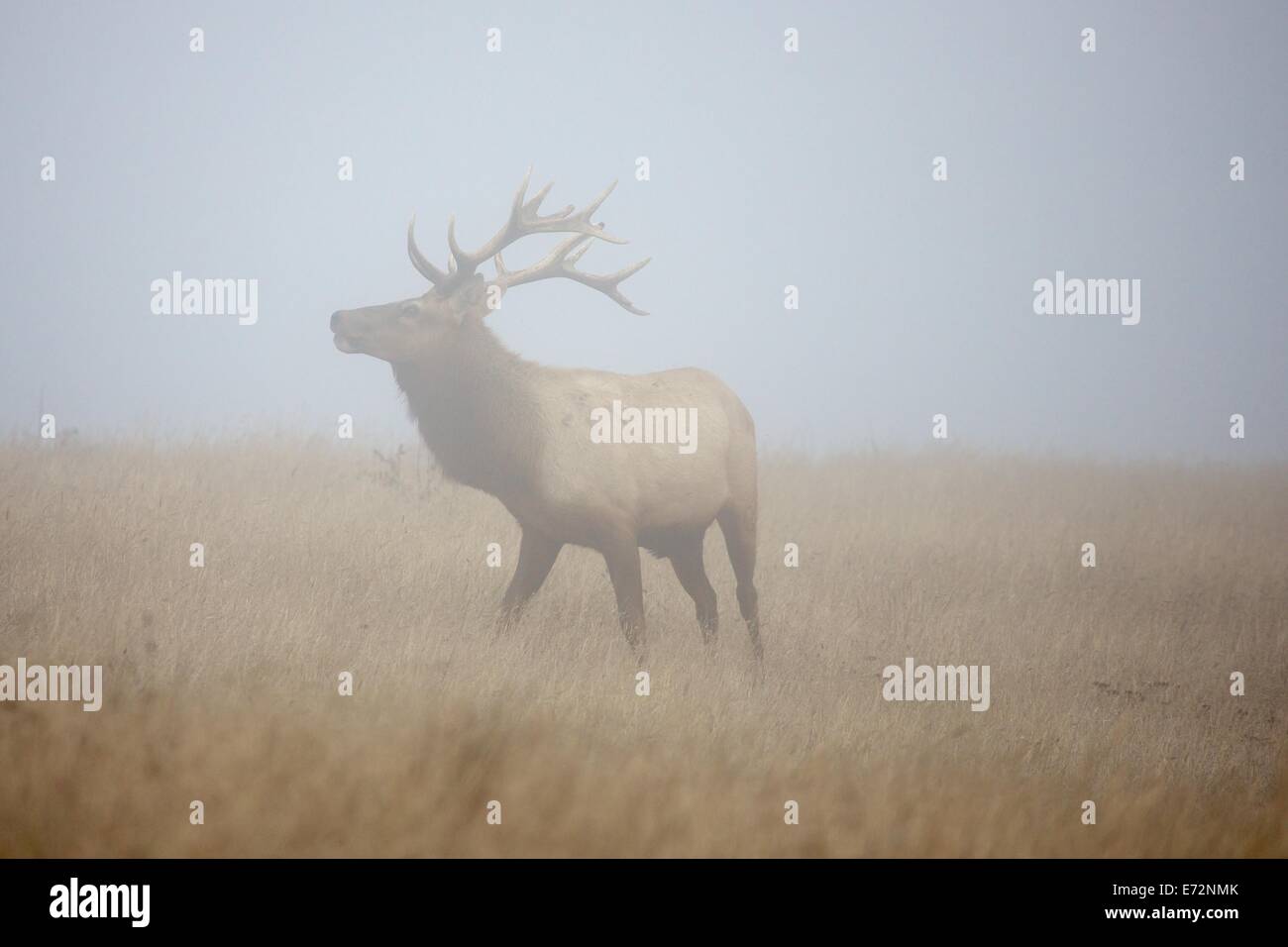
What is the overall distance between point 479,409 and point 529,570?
3.55 ft

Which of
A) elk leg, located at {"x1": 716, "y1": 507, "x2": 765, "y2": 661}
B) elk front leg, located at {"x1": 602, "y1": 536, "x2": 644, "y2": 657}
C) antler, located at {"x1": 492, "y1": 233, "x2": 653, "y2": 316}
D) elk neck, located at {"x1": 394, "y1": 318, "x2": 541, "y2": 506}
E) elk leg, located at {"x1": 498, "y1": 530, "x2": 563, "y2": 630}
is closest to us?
elk front leg, located at {"x1": 602, "y1": 536, "x2": 644, "y2": 657}

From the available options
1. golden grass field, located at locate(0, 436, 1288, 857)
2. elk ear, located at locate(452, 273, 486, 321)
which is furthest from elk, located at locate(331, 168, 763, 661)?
golden grass field, located at locate(0, 436, 1288, 857)

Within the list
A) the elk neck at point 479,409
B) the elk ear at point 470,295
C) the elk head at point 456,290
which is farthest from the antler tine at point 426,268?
the elk neck at point 479,409

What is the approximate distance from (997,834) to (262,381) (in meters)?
35.7

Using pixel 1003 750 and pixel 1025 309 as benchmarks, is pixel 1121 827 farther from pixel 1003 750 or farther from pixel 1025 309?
pixel 1025 309

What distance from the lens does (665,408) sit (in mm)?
7949

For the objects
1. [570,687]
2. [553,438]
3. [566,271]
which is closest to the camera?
[570,687]

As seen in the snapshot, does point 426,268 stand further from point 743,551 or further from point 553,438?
point 743,551

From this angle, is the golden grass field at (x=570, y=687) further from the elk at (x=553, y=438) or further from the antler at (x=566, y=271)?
the antler at (x=566, y=271)

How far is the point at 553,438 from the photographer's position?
7.52m

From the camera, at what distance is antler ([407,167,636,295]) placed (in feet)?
26.0

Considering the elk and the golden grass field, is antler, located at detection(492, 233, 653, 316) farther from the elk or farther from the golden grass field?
the golden grass field

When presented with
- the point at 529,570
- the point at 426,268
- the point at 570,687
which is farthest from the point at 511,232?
the point at 570,687

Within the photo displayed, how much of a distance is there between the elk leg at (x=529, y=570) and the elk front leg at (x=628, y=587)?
461mm
